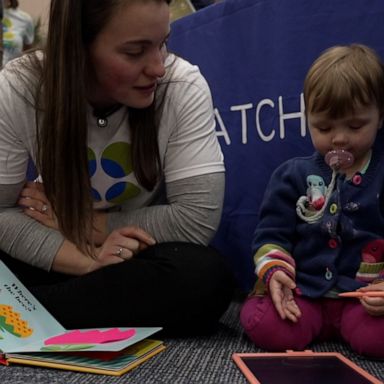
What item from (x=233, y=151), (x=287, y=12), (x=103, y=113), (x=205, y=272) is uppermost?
(x=287, y=12)

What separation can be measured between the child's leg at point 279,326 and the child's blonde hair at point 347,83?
0.30 metres

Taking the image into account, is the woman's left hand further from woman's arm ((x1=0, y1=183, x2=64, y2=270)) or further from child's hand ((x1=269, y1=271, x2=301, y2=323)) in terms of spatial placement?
child's hand ((x1=269, y1=271, x2=301, y2=323))

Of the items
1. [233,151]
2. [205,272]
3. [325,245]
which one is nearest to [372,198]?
[325,245]

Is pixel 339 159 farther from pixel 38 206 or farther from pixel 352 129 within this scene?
pixel 38 206

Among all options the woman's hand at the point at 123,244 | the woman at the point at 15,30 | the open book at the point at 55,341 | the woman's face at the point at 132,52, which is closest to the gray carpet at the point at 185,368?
the open book at the point at 55,341

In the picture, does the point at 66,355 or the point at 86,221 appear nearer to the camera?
the point at 66,355

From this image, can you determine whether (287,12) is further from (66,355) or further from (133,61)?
(66,355)

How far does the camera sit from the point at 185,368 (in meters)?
0.82

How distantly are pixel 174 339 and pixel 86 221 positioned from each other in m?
0.23

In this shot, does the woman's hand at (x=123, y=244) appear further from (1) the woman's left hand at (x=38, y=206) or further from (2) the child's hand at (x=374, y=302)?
(2) the child's hand at (x=374, y=302)

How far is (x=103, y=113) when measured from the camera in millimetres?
1036

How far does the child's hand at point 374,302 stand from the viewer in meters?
0.86

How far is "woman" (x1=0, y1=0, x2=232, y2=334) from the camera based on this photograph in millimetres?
941

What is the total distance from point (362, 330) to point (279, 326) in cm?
12
